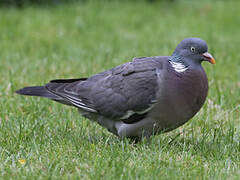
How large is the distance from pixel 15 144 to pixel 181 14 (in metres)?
6.93

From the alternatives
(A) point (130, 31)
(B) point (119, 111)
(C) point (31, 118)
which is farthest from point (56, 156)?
(A) point (130, 31)

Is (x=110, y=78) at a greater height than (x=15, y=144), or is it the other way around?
(x=110, y=78)

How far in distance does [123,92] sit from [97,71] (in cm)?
204

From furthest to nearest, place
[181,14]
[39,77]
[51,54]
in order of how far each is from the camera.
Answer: [181,14] < [51,54] < [39,77]

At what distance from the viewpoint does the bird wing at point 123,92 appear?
3.67m

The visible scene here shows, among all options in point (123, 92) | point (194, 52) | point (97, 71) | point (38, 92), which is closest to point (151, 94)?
point (123, 92)

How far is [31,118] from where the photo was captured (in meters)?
4.25

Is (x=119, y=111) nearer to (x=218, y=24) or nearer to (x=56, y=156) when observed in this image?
(x=56, y=156)

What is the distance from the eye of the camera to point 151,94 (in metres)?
3.63

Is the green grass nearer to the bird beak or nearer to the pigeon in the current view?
Result: the pigeon

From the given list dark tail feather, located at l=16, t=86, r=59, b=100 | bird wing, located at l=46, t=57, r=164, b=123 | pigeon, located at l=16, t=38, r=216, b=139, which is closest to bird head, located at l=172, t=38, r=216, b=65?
pigeon, located at l=16, t=38, r=216, b=139

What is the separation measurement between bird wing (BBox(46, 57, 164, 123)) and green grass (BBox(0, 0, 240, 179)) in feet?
0.80

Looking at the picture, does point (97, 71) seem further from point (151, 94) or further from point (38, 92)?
point (151, 94)

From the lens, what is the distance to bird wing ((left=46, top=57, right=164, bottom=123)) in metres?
3.67
